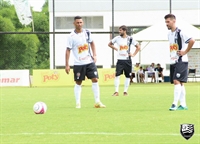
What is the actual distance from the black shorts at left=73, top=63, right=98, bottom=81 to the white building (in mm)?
44266

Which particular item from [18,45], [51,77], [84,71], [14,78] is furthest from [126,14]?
[84,71]

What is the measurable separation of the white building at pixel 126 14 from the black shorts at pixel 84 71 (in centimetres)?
4427

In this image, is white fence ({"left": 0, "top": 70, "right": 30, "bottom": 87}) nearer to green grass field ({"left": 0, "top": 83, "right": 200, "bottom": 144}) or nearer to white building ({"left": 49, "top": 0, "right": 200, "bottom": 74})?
green grass field ({"left": 0, "top": 83, "right": 200, "bottom": 144})

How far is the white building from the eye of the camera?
61.3m

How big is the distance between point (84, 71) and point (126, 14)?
Answer: 157ft

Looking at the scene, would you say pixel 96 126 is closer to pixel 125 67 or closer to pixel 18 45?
pixel 125 67

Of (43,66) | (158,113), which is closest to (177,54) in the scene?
(158,113)

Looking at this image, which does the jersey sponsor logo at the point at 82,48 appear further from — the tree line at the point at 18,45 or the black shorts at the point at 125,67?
the tree line at the point at 18,45

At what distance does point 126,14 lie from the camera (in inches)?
2458

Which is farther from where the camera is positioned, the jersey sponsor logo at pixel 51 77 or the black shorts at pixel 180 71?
the jersey sponsor logo at pixel 51 77

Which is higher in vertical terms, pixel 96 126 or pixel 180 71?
pixel 180 71

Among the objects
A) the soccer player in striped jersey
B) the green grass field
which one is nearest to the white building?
the soccer player in striped jersey

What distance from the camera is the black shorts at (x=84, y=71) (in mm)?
14844

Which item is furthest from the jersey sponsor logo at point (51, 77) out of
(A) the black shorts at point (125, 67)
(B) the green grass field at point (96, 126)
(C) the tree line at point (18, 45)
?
(C) the tree line at point (18, 45)
